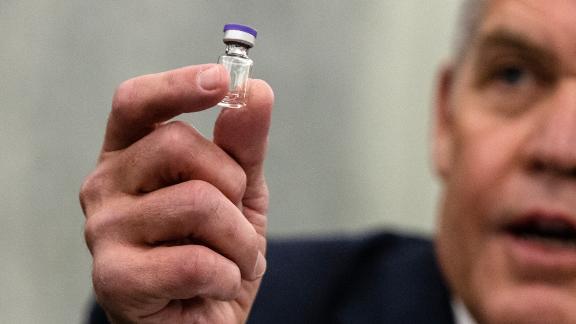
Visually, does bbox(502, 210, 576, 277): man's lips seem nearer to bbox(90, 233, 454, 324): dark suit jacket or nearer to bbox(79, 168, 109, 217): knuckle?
bbox(90, 233, 454, 324): dark suit jacket

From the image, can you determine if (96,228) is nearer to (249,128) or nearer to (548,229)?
(249,128)

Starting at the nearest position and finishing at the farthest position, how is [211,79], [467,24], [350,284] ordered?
[211,79]
[467,24]
[350,284]

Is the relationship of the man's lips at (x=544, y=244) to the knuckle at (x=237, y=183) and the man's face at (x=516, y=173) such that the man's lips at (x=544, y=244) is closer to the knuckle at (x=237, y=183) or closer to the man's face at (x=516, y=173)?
the man's face at (x=516, y=173)

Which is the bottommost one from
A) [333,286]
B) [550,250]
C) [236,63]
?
[333,286]

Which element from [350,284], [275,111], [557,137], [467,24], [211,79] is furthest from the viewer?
[275,111]

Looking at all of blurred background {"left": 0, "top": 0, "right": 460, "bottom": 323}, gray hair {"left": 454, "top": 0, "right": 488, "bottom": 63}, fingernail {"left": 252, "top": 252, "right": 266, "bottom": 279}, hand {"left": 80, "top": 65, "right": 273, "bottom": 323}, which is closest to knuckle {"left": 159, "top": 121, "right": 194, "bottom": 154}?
hand {"left": 80, "top": 65, "right": 273, "bottom": 323}

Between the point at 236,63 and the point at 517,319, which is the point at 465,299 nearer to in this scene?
the point at 517,319

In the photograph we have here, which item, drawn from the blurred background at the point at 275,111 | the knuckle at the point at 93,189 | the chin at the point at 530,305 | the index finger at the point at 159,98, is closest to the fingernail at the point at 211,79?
the index finger at the point at 159,98

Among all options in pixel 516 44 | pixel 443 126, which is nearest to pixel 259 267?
pixel 516 44

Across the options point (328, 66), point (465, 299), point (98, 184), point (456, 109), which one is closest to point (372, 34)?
point (328, 66)
